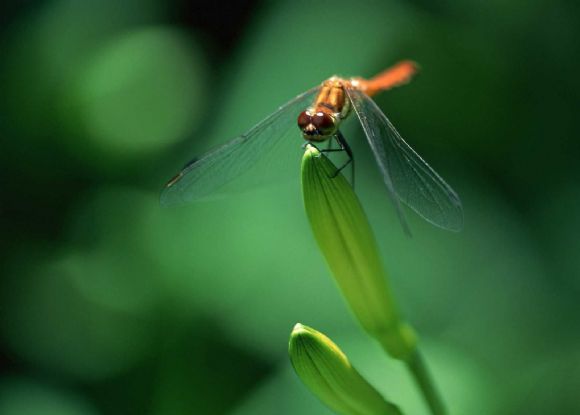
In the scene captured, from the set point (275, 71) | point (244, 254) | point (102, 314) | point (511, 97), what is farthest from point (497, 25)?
point (102, 314)

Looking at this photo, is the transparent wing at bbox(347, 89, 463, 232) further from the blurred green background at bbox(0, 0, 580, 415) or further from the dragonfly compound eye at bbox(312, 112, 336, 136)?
the blurred green background at bbox(0, 0, 580, 415)

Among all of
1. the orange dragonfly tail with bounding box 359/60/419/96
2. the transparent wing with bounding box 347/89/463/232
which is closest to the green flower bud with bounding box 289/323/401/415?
the transparent wing with bounding box 347/89/463/232

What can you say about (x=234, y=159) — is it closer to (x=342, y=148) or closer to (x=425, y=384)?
(x=342, y=148)

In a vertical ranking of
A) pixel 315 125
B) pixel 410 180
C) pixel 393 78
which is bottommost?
pixel 410 180

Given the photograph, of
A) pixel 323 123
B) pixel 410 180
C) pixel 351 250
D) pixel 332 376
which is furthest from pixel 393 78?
pixel 332 376

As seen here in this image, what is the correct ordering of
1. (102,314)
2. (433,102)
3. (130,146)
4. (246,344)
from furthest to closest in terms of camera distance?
(433,102)
(130,146)
(102,314)
(246,344)

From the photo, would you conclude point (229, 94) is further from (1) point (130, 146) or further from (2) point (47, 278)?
(2) point (47, 278)
